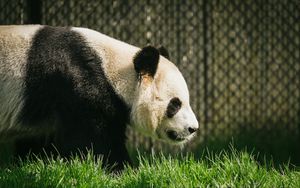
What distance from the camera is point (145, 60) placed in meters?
4.97

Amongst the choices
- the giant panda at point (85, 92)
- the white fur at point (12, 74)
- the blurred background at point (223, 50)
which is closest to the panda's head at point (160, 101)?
the giant panda at point (85, 92)

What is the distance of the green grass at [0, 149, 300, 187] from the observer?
4004 millimetres

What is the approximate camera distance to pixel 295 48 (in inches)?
311

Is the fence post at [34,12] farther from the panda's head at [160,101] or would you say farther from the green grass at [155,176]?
the green grass at [155,176]

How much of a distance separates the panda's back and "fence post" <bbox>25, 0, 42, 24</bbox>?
174 cm

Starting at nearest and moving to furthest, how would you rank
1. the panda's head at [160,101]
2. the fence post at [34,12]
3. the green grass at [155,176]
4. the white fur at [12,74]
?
the green grass at [155,176] < the white fur at [12,74] < the panda's head at [160,101] < the fence post at [34,12]

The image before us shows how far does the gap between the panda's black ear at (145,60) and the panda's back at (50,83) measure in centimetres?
30

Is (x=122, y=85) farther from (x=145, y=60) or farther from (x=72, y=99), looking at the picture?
(x=72, y=99)

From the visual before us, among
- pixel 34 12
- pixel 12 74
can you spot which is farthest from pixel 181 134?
pixel 34 12

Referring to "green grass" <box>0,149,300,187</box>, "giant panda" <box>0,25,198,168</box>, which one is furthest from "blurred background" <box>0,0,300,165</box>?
"green grass" <box>0,149,300,187</box>

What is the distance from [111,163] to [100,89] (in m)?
0.56

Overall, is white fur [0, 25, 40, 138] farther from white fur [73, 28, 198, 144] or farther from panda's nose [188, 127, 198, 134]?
panda's nose [188, 127, 198, 134]

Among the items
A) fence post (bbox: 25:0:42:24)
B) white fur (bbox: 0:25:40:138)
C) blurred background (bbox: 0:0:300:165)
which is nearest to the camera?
white fur (bbox: 0:25:40:138)

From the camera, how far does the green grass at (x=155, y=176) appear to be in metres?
4.00
